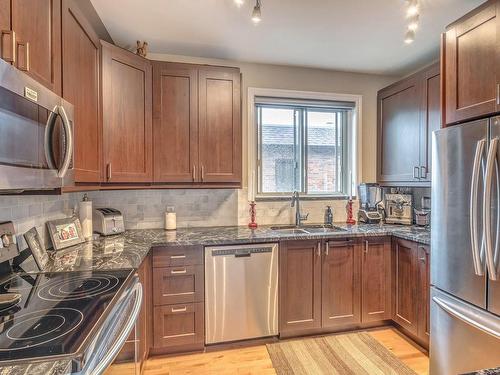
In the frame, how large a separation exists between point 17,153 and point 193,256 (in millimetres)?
1514

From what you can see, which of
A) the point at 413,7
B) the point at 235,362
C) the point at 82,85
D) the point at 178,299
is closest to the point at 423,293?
the point at 235,362

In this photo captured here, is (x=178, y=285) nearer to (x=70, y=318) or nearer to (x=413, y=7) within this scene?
(x=70, y=318)

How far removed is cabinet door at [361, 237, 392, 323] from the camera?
2.68 metres

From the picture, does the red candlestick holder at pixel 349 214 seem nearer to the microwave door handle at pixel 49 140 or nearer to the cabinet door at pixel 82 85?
the cabinet door at pixel 82 85

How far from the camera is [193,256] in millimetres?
2350

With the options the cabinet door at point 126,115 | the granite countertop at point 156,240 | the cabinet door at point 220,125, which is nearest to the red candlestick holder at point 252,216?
the granite countertop at point 156,240

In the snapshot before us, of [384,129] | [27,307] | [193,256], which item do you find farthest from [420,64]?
[27,307]

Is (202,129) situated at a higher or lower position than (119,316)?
higher

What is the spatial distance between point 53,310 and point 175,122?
5.89 ft

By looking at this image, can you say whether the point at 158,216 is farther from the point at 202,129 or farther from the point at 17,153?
the point at 17,153

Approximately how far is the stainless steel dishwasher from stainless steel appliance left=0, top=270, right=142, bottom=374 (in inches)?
36.4

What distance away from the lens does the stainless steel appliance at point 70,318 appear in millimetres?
831

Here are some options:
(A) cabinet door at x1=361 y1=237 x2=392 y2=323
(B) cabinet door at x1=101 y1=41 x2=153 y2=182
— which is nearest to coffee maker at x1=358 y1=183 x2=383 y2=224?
(A) cabinet door at x1=361 y1=237 x2=392 y2=323

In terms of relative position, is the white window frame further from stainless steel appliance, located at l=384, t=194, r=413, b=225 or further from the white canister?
the white canister
